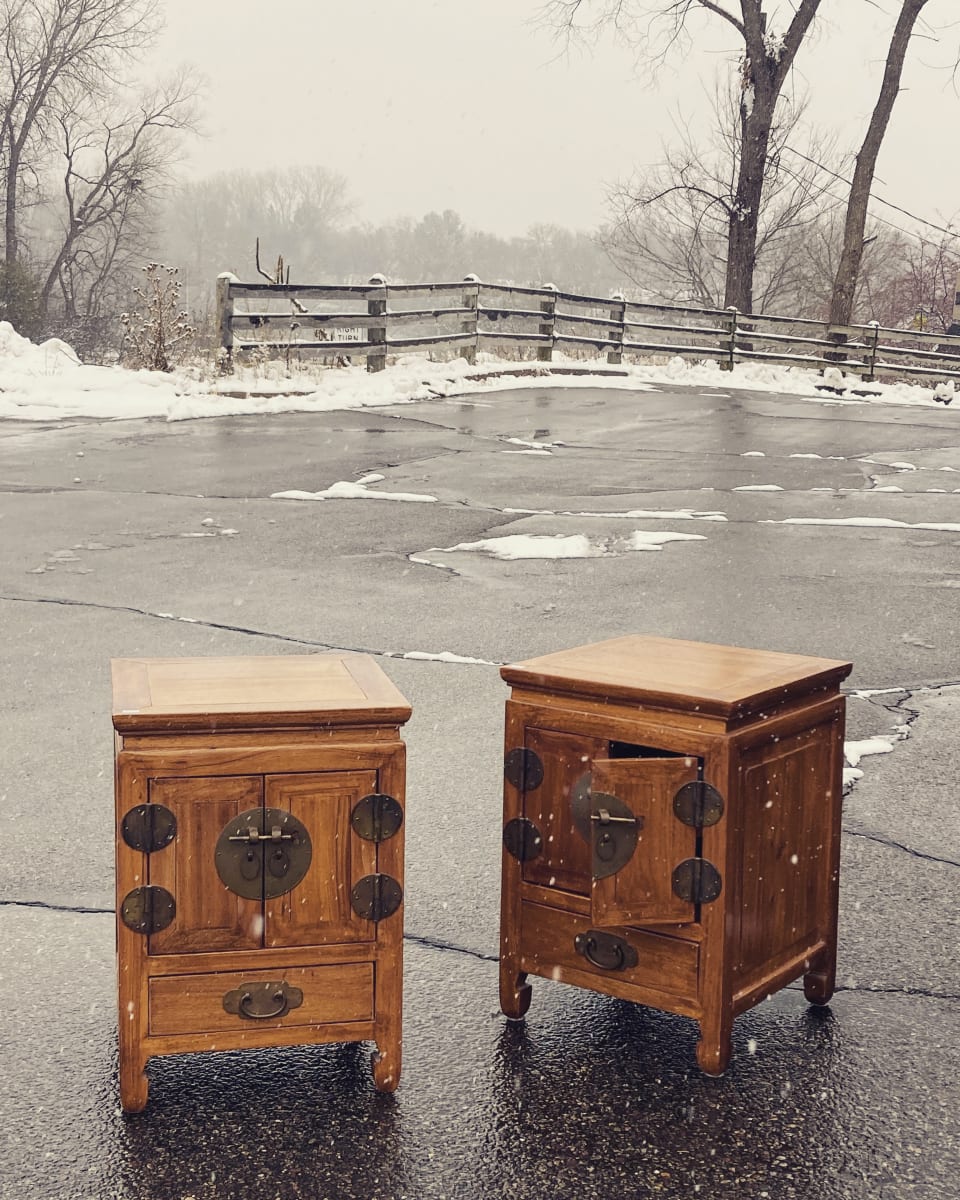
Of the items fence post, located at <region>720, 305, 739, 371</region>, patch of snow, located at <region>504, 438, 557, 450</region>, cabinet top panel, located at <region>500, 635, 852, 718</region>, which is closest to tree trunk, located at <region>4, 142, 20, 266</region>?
fence post, located at <region>720, 305, 739, 371</region>

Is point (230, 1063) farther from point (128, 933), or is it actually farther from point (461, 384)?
point (461, 384)

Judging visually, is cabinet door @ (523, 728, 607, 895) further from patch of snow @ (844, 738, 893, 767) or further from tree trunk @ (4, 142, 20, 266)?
tree trunk @ (4, 142, 20, 266)

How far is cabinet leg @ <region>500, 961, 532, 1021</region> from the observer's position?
3139 mm

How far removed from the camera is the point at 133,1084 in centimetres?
271

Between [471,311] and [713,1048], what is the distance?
20.5 meters

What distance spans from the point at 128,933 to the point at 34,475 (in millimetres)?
10091

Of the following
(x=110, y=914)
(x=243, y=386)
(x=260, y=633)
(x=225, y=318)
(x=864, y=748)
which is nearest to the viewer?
(x=110, y=914)

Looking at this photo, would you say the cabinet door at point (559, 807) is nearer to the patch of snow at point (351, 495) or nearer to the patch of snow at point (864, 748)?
the patch of snow at point (864, 748)

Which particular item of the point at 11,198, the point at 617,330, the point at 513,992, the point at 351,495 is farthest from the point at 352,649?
the point at 11,198

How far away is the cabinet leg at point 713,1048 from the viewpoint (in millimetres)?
2887

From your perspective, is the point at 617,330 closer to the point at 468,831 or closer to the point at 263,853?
the point at 468,831

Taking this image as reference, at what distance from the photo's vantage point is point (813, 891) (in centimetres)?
321

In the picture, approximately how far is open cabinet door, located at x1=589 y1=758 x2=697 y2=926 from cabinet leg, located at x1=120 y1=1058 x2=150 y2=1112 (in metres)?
0.95

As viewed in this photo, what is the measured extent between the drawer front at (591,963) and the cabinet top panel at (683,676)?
19.6 inches
